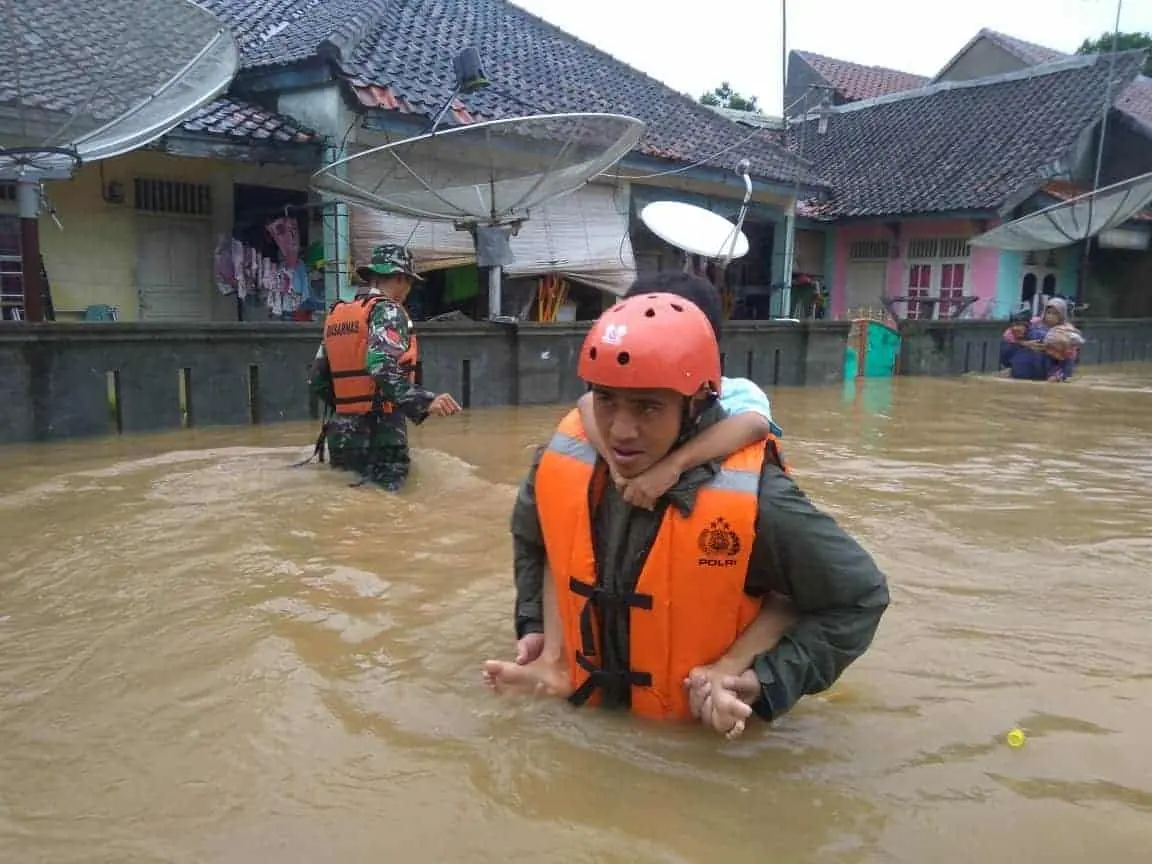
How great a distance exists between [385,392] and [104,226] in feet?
29.2

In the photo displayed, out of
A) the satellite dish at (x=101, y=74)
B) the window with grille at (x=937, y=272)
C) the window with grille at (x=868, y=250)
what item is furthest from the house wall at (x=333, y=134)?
the window with grille at (x=868, y=250)

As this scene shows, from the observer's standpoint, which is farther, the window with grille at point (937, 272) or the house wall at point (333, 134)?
the window with grille at point (937, 272)

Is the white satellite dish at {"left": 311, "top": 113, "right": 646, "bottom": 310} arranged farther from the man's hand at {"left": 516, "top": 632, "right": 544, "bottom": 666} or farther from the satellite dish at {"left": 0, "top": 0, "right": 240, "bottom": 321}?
the man's hand at {"left": 516, "top": 632, "right": 544, "bottom": 666}

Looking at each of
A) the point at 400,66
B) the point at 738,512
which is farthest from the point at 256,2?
the point at 738,512

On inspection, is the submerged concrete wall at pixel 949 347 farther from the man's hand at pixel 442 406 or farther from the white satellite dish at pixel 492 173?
the man's hand at pixel 442 406

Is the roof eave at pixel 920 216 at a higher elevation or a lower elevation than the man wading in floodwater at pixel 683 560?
higher

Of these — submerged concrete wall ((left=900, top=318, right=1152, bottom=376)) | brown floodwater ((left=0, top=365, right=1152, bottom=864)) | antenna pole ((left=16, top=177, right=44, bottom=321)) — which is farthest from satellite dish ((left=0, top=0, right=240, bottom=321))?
submerged concrete wall ((left=900, top=318, right=1152, bottom=376))

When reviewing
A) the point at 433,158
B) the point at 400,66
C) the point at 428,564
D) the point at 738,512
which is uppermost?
the point at 400,66

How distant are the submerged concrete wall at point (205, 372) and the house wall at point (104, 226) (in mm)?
4710

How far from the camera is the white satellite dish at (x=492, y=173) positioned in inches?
421

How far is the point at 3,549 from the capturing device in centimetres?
487

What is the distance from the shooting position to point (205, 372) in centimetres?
895

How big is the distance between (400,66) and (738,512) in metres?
13.0

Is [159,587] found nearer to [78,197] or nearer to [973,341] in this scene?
[78,197]
